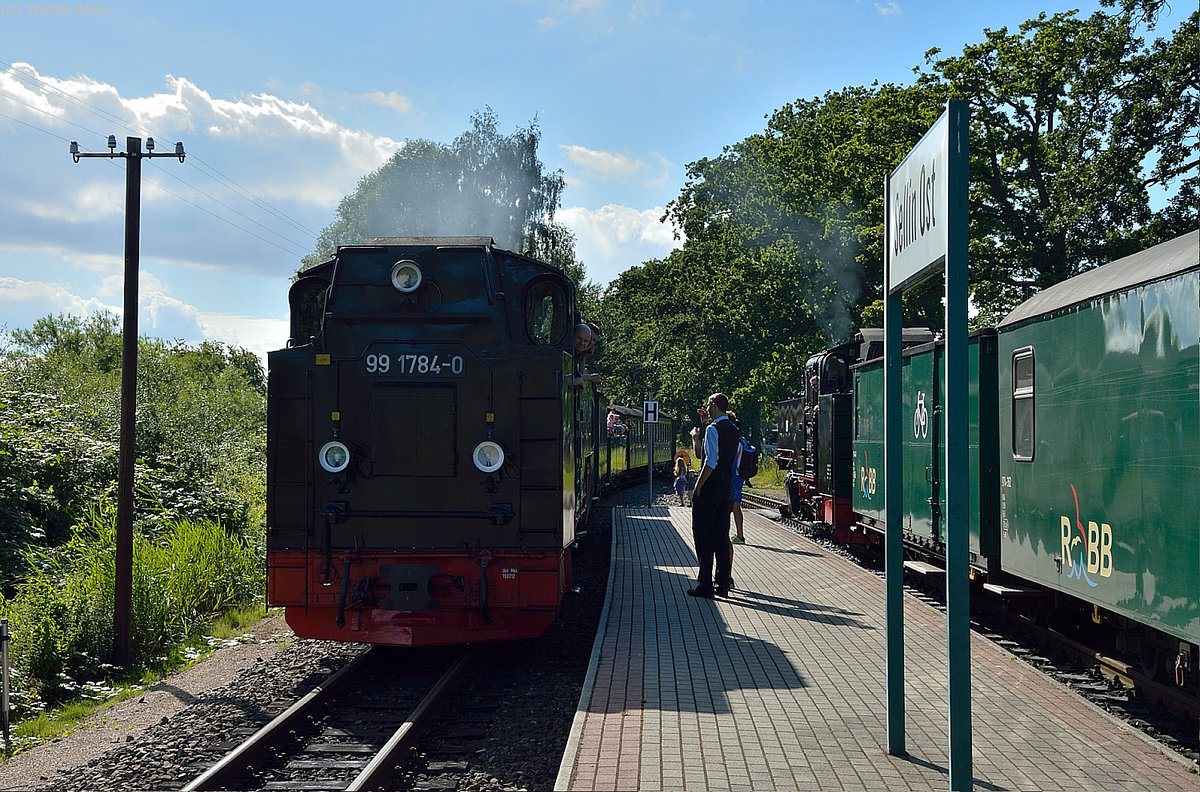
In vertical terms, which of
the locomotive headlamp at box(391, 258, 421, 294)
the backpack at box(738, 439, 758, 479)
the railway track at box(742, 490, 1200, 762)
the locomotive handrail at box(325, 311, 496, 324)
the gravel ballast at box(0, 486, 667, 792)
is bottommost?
the gravel ballast at box(0, 486, 667, 792)

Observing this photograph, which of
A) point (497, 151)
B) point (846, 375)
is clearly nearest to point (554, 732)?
point (846, 375)

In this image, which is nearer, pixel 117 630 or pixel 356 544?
pixel 356 544

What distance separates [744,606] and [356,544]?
4403 mm

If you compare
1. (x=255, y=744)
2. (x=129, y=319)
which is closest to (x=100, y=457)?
(x=129, y=319)

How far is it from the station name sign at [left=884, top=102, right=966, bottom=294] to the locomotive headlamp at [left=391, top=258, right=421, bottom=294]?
13.0 feet

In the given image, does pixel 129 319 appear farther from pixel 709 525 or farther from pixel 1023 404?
pixel 1023 404

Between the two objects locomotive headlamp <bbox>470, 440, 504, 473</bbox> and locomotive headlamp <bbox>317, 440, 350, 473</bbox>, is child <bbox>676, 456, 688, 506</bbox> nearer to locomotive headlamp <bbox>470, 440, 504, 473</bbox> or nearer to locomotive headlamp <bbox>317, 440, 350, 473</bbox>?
locomotive headlamp <bbox>470, 440, 504, 473</bbox>

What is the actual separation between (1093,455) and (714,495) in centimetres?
475

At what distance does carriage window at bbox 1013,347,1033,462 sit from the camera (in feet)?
26.0

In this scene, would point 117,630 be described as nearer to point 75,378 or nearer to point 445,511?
point 445,511

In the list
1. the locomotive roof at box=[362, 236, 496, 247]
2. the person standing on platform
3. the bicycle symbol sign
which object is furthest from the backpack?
the locomotive roof at box=[362, 236, 496, 247]

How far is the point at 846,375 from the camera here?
1714 centimetres

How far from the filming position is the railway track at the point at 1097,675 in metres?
6.29

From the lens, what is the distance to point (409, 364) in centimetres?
834
